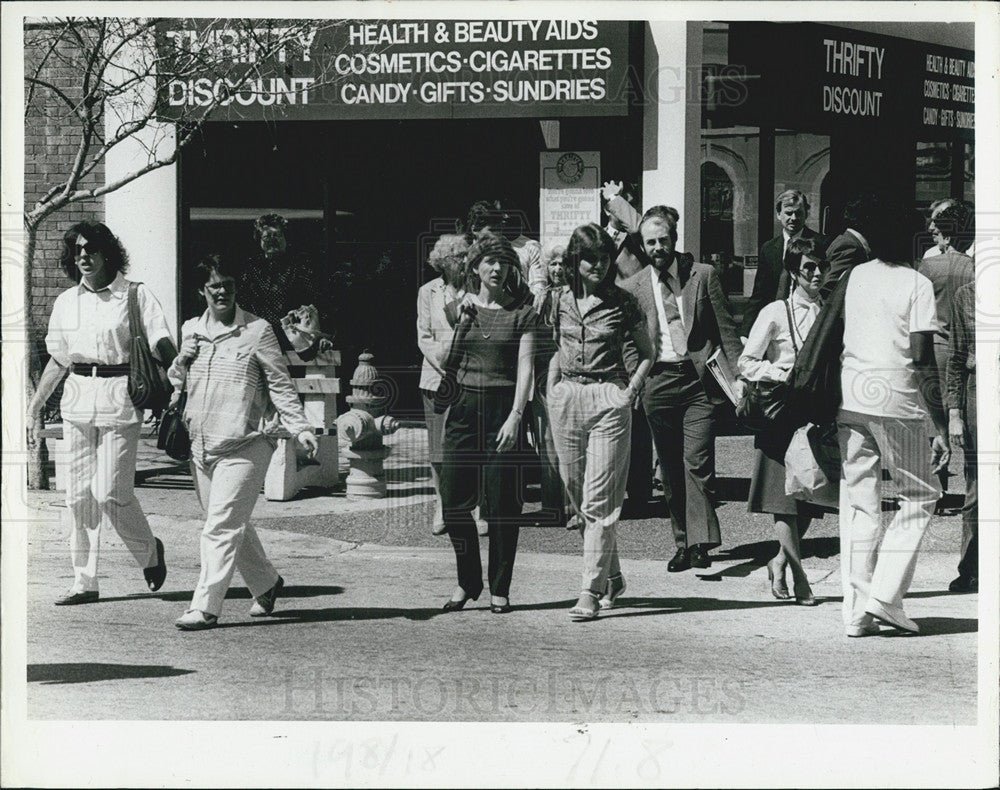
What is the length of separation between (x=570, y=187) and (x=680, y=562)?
2771 mm

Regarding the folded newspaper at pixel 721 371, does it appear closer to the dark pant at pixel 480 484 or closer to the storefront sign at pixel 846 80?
the dark pant at pixel 480 484

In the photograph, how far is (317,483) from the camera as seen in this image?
34.1 feet

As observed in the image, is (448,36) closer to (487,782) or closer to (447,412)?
(447,412)

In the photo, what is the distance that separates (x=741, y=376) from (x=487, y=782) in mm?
2789

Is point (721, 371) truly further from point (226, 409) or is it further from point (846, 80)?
point (846, 80)

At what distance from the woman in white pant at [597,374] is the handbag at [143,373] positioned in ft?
6.68

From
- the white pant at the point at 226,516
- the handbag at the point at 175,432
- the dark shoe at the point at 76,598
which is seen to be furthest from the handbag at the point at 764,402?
the dark shoe at the point at 76,598

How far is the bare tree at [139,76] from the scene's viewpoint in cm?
948

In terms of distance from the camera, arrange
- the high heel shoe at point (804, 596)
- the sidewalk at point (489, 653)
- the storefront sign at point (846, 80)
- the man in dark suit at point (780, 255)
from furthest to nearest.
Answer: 1. the storefront sign at point (846, 80)
2. the man in dark suit at point (780, 255)
3. the high heel shoe at point (804, 596)
4. the sidewalk at point (489, 653)

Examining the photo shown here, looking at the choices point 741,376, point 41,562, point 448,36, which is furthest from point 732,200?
point 41,562

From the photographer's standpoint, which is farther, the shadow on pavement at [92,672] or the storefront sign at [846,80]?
the storefront sign at [846,80]

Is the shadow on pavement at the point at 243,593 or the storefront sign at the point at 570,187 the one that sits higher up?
the storefront sign at the point at 570,187

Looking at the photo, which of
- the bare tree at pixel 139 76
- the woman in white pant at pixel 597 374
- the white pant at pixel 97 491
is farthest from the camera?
the bare tree at pixel 139 76

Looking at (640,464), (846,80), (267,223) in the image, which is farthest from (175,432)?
(846,80)
